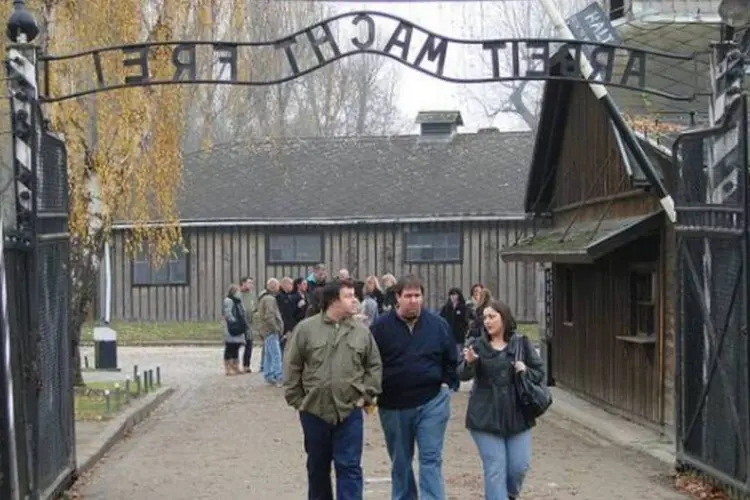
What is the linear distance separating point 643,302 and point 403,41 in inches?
268

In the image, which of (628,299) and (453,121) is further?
(453,121)

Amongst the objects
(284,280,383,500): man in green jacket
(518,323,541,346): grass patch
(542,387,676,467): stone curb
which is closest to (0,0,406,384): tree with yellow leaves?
(542,387,676,467): stone curb

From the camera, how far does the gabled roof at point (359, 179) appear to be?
38938 mm

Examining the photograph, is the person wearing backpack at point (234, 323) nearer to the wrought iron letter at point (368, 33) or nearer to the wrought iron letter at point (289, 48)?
the wrought iron letter at point (289, 48)

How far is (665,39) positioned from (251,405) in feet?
26.7

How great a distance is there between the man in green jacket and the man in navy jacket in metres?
0.19

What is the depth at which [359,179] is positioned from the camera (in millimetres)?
40906

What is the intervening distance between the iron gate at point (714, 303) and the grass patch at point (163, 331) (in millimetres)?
24568

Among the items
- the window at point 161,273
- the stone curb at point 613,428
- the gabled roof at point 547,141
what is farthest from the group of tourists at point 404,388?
the window at point 161,273

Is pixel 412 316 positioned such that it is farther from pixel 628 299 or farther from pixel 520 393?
pixel 628 299

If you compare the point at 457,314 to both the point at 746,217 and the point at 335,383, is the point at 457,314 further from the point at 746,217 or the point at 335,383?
the point at 335,383

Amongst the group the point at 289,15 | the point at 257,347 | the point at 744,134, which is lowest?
the point at 257,347

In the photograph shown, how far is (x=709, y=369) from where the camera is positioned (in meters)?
11.5

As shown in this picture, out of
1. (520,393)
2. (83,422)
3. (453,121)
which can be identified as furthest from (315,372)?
(453,121)
